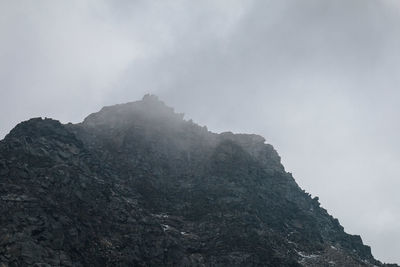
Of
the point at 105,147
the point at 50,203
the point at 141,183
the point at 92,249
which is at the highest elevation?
the point at 105,147

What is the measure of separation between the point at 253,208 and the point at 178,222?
30.0m

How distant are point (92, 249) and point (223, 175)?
74569 millimetres

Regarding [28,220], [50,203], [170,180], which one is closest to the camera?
[28,220]

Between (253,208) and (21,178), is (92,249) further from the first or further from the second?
(253,208)

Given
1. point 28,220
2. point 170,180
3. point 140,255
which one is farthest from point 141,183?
point 28,220

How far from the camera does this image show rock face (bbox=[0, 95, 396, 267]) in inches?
4779

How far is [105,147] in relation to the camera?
19050 centimetres

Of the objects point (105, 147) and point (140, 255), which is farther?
point (105, 147)

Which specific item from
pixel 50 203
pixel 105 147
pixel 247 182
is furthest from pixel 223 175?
pixel 50 203

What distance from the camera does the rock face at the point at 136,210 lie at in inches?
4779

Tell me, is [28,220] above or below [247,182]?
below

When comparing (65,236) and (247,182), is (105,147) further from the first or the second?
(65,236)

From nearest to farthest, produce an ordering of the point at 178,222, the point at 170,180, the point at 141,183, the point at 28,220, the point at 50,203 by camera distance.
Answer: the point at 28,220, the point at 50,203, the point at 178,222, the point at 141,183, the point at 170,180

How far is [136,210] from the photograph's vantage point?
149 metres
